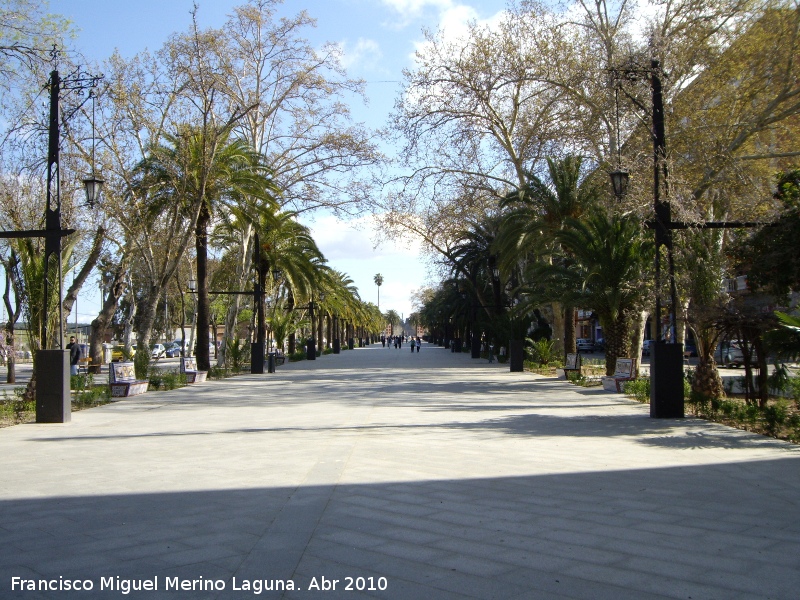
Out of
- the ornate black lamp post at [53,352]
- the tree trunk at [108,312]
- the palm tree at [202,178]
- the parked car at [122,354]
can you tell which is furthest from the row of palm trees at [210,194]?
the parked car at [122,354]

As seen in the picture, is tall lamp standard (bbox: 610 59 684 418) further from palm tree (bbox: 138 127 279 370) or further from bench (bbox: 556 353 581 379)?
palm tree (bbox: 138 127 279 370)

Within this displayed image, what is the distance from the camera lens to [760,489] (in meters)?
6.95

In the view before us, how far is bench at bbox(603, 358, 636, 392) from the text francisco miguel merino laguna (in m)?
15.1

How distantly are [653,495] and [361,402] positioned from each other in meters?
10.2

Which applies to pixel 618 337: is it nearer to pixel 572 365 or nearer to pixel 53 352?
pixel 572 365

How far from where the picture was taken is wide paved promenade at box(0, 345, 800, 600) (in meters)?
4.41

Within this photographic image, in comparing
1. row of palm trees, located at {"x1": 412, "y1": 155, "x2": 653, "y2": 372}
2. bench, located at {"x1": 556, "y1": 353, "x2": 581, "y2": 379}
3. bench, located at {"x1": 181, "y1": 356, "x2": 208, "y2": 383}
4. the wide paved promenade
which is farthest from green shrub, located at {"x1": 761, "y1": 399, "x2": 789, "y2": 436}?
bench, located at {"x1": 181, "y1": 356, "x2": 208, "y2": 383}

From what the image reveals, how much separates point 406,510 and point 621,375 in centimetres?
1371

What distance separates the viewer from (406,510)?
6.04 meters

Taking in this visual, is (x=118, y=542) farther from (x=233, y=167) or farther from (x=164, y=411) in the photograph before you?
(x=233, y=167)

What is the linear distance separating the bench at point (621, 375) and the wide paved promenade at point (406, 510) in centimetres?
628

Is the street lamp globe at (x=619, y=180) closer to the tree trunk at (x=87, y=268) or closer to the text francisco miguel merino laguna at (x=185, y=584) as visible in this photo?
the text francisco miguel merino laguna at (x=185, y=584)

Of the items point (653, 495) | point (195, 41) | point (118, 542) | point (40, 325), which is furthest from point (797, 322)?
point (195, 41)

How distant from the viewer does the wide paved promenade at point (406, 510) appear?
441 centimetres
